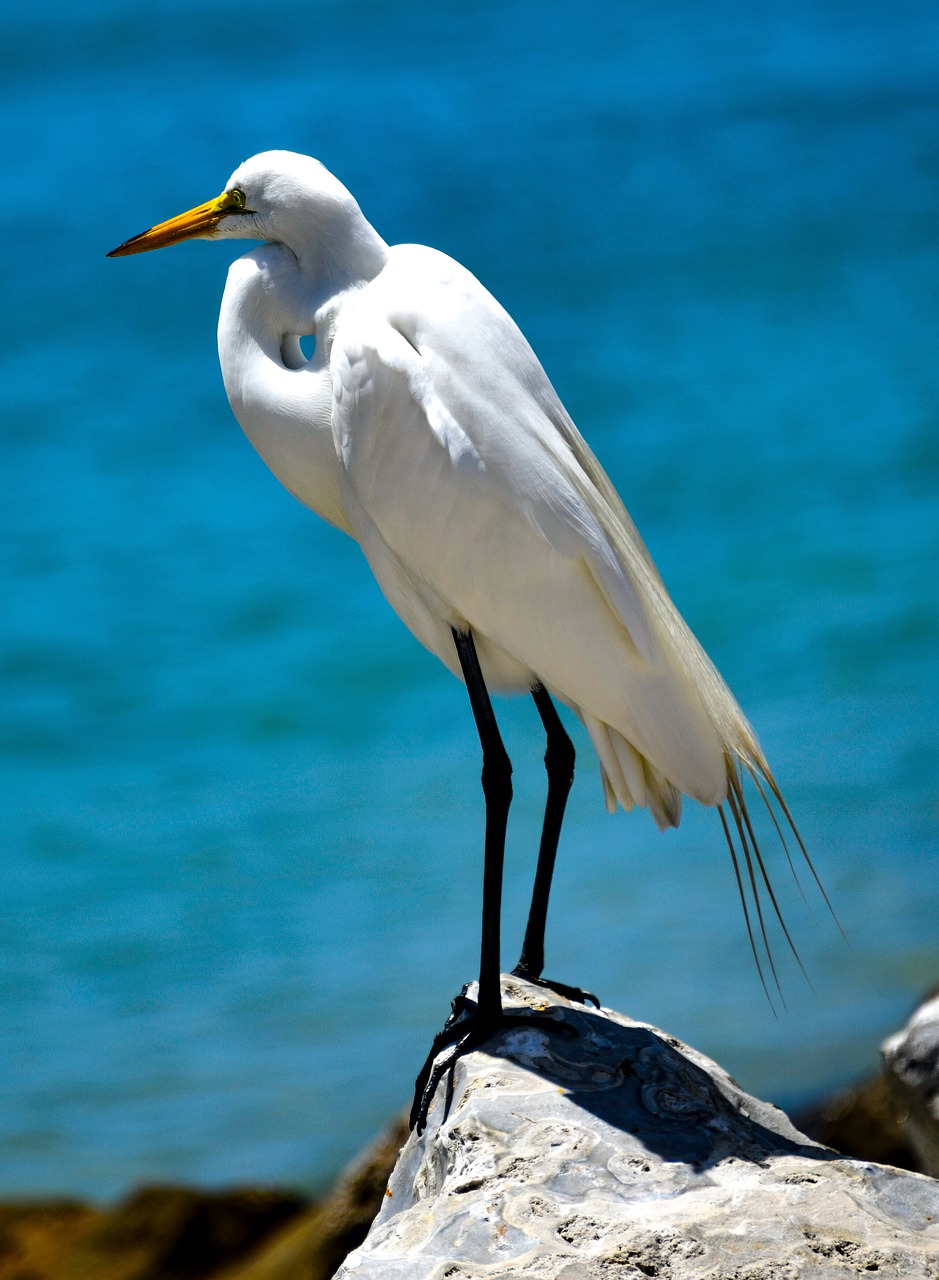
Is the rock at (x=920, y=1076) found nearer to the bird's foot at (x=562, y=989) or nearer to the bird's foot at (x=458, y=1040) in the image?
the bird's foot at (x=562, y=989)

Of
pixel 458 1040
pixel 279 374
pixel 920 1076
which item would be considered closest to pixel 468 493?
pixel 279 374

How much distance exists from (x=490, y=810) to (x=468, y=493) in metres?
0.60

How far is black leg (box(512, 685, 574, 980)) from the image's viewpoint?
2.54 meters

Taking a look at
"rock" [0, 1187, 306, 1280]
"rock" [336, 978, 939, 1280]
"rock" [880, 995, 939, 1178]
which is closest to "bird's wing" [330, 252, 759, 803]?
"rock" [336, 978, 939, 1280]

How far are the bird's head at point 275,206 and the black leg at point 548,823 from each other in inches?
36.1

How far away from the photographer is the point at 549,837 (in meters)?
2.55

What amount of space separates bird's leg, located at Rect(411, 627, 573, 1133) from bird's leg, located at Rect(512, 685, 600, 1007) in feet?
0.32

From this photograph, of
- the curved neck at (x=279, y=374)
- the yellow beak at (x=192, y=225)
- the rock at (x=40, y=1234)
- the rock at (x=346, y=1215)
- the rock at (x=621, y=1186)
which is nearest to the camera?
the rock at (x=621, y=1186)

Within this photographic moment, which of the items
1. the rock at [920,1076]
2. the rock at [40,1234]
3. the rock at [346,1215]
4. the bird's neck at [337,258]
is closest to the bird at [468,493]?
the bird's neck at [337,258]

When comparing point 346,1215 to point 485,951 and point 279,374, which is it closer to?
point 485,951

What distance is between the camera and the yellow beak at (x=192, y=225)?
8.25ft

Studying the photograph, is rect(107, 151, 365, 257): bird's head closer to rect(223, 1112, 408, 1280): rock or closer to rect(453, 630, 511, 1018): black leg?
rect(453, 630, 511, 1018): black leg

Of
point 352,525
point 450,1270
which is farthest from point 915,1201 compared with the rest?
point 352,525

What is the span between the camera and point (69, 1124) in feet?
18.2
